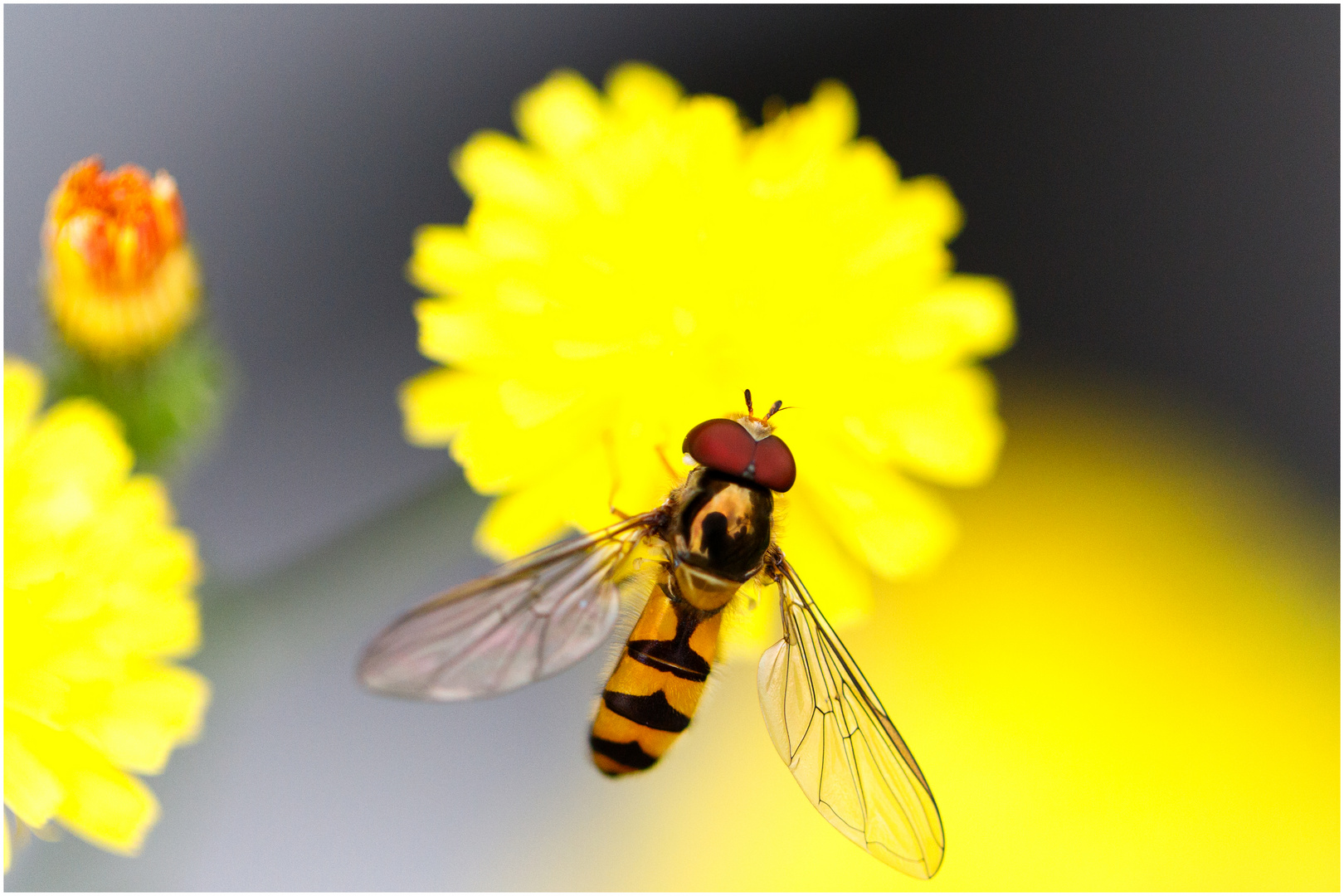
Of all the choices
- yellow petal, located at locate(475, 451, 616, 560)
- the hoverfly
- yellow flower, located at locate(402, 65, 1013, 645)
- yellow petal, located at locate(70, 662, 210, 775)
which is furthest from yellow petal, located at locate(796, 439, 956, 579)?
yellow petal, located at locate(70, 662, 210, 775)

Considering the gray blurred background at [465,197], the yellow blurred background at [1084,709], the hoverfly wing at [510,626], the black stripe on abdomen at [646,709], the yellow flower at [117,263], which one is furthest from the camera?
the gray blurred background at [465,197]

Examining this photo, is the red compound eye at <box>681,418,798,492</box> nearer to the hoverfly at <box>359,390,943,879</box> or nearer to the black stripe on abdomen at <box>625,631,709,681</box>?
the hoverfly at <box>359,390,943,879</box>

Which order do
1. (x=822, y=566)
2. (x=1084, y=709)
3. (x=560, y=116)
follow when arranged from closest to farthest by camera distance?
(x=822, y=566) → (x=560, y=116) → (x=1084, y=709)

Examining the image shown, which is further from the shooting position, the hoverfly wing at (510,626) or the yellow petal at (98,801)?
the yellow petal at (98,801)

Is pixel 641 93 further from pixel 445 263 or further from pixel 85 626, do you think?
pixel 85 626

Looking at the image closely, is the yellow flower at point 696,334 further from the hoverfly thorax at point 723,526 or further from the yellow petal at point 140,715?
the yellow petal at point 140,715

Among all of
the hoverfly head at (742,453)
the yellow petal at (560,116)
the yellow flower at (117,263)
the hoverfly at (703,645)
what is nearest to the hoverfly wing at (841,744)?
the hoverfly at (703,645)

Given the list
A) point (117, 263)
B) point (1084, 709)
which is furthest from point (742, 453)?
point (1084, 709)
